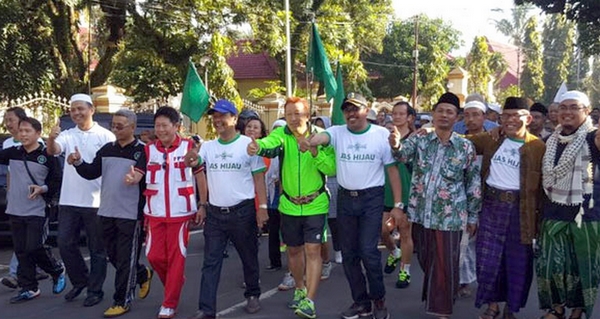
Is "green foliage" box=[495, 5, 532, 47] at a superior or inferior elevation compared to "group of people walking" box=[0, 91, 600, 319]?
superior

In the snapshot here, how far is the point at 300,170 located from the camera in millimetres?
5398

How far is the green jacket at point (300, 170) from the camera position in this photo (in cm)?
537

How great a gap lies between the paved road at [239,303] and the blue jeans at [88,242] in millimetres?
274

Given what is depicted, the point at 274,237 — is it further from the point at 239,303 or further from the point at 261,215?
the point at 261,215

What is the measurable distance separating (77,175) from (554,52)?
59640mm

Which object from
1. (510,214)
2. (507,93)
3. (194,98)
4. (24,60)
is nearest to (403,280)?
(510,214)

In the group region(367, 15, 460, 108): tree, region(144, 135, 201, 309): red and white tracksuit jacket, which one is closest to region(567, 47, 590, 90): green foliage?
region(367, 15, 460, 108): tree

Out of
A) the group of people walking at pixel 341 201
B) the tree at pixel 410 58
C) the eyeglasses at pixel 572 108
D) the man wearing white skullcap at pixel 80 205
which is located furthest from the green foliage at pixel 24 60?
the tree at pixel 410 58

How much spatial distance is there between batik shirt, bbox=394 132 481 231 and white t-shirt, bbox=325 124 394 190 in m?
0.18

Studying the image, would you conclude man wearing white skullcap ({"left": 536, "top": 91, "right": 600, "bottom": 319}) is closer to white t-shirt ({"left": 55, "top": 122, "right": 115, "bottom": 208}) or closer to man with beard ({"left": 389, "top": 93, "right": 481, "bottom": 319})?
man with beard ({"left": 389, "top": 93, "right": 481, "bottom": 319})

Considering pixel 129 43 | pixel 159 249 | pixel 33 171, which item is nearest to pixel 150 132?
pixel 33 171

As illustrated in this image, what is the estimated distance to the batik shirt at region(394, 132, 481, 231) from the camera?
5.02 metres

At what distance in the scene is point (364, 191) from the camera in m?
5.21

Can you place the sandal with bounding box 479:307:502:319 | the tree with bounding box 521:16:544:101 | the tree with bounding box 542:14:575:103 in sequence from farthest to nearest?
the tree with bounding box 542:14:575:103
the tree with bounding box 521:16:544:101
the sandal with bounding box 479:307:502:319
